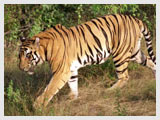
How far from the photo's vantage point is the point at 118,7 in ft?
30.7

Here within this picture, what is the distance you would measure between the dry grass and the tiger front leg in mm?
123

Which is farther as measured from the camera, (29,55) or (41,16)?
(41,16)

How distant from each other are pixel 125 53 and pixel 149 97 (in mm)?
1086

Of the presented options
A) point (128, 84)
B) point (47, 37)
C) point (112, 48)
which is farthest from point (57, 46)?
point (128, 84)

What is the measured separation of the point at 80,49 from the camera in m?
7.52

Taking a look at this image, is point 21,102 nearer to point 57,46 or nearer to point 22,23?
point 57,46

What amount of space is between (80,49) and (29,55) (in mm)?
1006

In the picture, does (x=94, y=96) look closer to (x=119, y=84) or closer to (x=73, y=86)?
(x=73, y=86)

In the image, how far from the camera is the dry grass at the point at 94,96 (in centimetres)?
691

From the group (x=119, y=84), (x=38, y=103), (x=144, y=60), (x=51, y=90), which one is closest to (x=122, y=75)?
(x=119, y=84)

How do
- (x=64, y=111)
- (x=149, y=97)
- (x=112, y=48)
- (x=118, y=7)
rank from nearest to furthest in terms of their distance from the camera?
(x=64, y=111) → (x=149, y=97) → (x=112, y=48) → (x=118, y=7)

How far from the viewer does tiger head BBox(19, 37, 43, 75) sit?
713 centimetres

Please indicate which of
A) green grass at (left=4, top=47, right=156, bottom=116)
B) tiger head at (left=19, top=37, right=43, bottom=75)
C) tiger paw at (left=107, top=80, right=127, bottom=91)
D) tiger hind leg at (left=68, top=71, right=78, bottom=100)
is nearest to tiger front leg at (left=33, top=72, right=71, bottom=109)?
green grass at (left=4, top=47, right=156, bottom=116)

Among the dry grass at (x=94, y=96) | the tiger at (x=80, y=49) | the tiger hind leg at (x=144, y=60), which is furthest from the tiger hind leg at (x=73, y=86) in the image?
the tiger hind leg at (x=144, y=60)
